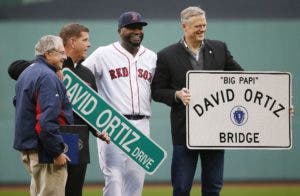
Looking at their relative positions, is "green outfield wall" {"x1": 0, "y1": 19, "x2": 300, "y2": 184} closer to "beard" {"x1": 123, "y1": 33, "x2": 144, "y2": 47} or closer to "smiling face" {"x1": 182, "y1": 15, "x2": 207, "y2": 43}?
"beard" {"x1": 123, "y1": 33, "x2": 144, "y2": 47}

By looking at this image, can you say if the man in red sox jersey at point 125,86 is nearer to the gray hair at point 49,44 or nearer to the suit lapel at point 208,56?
the suit lapel at point 208,56

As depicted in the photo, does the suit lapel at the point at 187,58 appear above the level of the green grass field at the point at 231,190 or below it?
above

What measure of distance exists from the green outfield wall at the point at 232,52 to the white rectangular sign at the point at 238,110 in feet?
14.9

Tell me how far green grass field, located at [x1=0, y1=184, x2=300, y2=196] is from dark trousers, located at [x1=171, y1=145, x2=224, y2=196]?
14.3 feet

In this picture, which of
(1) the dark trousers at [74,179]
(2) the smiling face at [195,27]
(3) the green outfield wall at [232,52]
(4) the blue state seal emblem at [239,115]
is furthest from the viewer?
(3) the green outfield wall at [232,52]

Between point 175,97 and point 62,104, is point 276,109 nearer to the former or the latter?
point 175,97

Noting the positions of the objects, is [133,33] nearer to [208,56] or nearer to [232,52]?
[208,56]

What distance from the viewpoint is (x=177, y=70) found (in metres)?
6.81

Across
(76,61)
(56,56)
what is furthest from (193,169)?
(56,56)

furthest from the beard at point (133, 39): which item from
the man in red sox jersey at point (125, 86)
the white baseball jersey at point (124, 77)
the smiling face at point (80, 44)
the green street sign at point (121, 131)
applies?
the green street sign at point (121, 131)

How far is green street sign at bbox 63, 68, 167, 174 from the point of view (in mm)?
6676

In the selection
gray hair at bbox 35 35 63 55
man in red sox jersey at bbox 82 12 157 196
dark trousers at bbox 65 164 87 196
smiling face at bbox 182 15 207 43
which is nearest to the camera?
gray hair at bbox 35 35 63 55

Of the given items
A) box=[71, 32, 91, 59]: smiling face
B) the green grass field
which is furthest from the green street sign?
the green grass field

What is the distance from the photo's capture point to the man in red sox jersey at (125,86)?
700 cm
